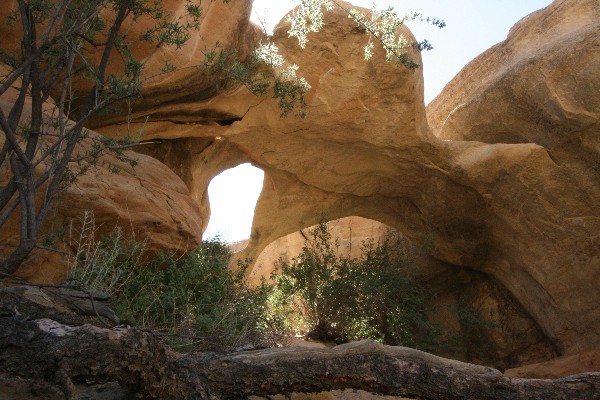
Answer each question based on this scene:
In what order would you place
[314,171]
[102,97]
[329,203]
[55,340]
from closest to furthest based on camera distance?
1. [55,340]
2. [102,97]
3. [314,171]
4. [329,203]

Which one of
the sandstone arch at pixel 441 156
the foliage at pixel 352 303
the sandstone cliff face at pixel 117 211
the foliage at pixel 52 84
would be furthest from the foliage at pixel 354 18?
the foliage at pixel 352 303

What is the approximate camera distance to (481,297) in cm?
1200

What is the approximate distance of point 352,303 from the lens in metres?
10.2

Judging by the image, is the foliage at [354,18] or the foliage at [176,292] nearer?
the foliage at [176,292]

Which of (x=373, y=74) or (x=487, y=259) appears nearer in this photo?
(x=373, y=74)

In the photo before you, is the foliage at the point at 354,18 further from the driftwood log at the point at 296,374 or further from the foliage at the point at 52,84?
the driftwood log at the point at 296,374

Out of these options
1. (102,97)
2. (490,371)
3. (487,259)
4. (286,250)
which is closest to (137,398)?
(490,371)

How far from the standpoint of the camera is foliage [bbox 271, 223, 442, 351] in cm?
1002

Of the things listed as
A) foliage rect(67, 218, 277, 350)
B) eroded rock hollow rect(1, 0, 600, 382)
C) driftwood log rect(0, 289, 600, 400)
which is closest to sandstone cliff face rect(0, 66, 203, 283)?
foliage rect(67, 218, 277, 350)

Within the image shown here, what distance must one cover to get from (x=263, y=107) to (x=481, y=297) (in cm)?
572

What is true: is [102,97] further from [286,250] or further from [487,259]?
[286,250]

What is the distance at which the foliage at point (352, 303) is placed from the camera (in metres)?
10.0

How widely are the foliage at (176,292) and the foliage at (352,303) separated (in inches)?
83.2

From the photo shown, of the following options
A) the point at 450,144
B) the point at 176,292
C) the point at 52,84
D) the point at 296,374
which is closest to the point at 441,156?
the point at 450,144
